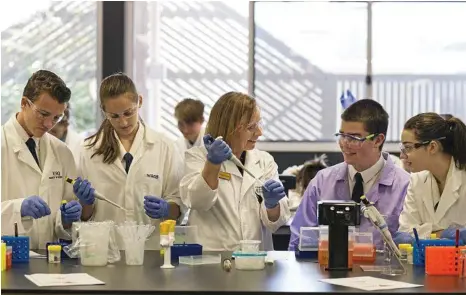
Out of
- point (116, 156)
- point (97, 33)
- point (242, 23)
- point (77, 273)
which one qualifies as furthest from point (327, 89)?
point (77, 273)

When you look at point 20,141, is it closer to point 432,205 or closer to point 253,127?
point 253,127

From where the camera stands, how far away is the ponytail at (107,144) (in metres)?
3.47

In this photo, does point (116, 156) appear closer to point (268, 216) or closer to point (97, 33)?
point (268, 216)

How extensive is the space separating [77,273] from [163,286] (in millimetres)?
399

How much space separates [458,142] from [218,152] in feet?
3.24

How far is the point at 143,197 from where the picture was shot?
3445mm

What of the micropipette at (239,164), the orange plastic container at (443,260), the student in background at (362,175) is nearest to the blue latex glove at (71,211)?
the micropipette at (239,164)

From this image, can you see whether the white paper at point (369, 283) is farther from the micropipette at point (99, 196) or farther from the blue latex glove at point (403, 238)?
the micropipette at point (99, 196)

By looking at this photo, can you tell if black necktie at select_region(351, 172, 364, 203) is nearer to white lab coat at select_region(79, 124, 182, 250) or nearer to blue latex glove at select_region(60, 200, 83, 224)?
white lab coat at select_region(79, 124, 182, 250)

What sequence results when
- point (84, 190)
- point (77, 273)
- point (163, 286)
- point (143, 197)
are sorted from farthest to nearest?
point (143, 197) < point (84, 190) < point (77, 273) < point (163, 286)

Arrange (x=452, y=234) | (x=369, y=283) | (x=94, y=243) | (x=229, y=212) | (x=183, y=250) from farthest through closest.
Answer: (x=229, y=212)
(x=452, y=234)
(x=183, y=250)
(x=94, y=243)
(x=369, y=283)

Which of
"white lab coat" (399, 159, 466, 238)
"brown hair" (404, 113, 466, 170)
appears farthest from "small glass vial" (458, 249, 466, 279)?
"brown hair" (404, 113, 466, 170)

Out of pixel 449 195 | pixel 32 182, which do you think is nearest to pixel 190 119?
pixel 32 182

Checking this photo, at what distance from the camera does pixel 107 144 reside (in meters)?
3.50
